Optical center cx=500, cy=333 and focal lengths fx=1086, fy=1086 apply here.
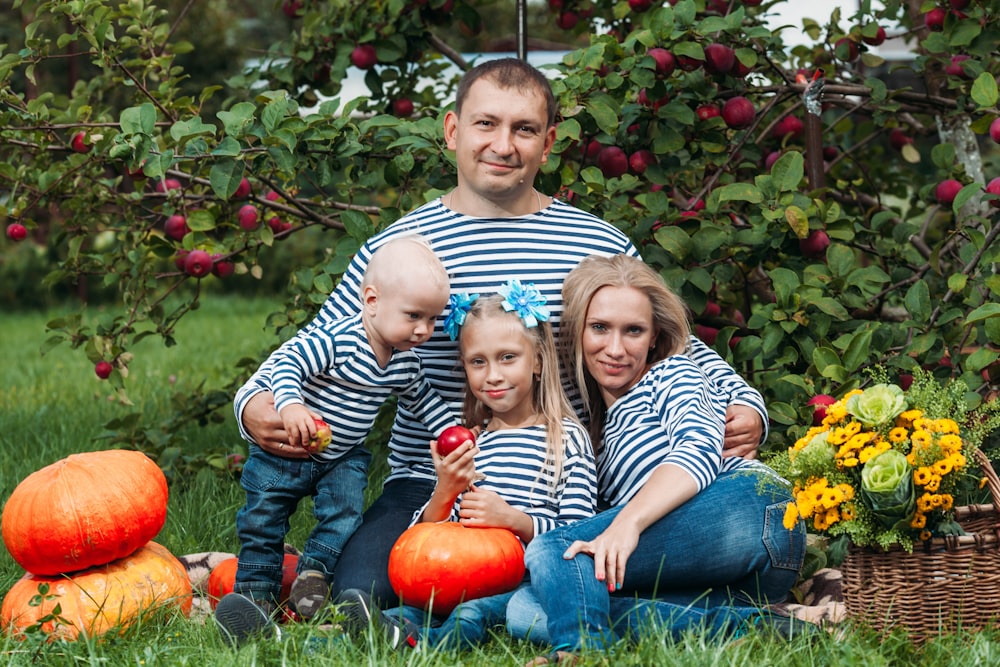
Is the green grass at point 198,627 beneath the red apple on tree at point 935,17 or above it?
beneath

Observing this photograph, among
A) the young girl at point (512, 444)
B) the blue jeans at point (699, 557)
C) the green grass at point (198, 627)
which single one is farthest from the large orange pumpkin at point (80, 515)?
the blue jeans at point (699, 557)

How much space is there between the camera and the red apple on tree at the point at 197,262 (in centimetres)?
356

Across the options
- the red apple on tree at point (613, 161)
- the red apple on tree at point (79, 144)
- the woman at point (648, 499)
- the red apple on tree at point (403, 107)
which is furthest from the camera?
the red apple on tree at point (403, 107)

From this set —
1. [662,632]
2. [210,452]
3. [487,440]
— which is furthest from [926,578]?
[210,452]

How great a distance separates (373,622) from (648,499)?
65 cm

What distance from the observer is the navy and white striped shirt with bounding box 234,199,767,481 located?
2816 mm

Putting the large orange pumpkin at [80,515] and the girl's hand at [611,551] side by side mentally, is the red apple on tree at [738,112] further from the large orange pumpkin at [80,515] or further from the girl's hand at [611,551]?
the large orange pumpkin at [80,515]

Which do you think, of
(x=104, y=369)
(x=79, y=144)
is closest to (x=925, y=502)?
(x=104, y=369)

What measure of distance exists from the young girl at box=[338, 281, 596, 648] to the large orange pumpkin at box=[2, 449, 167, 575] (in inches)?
23.0

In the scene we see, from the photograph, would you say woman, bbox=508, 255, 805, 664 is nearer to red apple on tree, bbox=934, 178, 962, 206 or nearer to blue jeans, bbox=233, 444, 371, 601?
blue jeans, bbox=233, 444, 371, 601

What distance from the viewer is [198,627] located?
2.44 meters

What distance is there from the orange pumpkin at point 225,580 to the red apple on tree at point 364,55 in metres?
1.88

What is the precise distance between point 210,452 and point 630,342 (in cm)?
201

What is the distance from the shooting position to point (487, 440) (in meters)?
2.68
